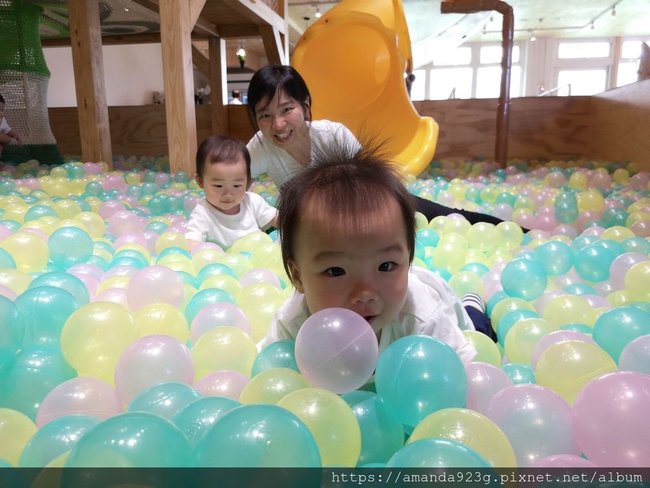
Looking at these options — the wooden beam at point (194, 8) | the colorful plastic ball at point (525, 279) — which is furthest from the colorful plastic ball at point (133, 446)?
the wooden beam at point (194, 8)

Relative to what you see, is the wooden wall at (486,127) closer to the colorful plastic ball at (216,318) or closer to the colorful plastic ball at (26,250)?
the colorful plastic ball at (26,250)

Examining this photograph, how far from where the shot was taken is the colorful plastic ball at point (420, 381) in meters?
0.64

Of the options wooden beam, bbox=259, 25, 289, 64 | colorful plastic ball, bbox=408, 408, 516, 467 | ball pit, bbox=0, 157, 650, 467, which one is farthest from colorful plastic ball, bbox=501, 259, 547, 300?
Result: wooden beam, bbox=259, 25, 289, 64

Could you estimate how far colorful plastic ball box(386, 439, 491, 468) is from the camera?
0.44 meters

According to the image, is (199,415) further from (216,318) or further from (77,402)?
(216,318)

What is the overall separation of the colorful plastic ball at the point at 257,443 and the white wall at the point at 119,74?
19.9 feet

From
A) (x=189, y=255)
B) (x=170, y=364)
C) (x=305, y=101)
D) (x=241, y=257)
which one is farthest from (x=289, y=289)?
(x=305, y=101)

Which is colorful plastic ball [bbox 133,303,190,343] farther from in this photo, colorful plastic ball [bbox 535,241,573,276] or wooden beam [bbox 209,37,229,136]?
wooden beam [bbox 209,37,229,136]

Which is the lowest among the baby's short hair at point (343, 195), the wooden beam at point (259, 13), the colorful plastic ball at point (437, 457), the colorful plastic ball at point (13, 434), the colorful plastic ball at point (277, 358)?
the colorful plastic ball at point (13, 434)

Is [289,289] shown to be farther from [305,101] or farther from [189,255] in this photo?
[305,101]

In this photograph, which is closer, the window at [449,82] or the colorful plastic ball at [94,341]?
the colorful plastic ball at [94,341]

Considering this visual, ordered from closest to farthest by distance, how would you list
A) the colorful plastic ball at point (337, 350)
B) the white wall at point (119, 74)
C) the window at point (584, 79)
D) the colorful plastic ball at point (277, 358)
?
the colorful plastic ball at point (337, 350) < the colorful plastic ball at point (277, 358) < the white wall at point (119, 74) < the window at point (584, 79)

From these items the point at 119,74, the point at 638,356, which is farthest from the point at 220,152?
the point at 119,74

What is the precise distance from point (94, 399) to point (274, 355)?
245 millimetres
